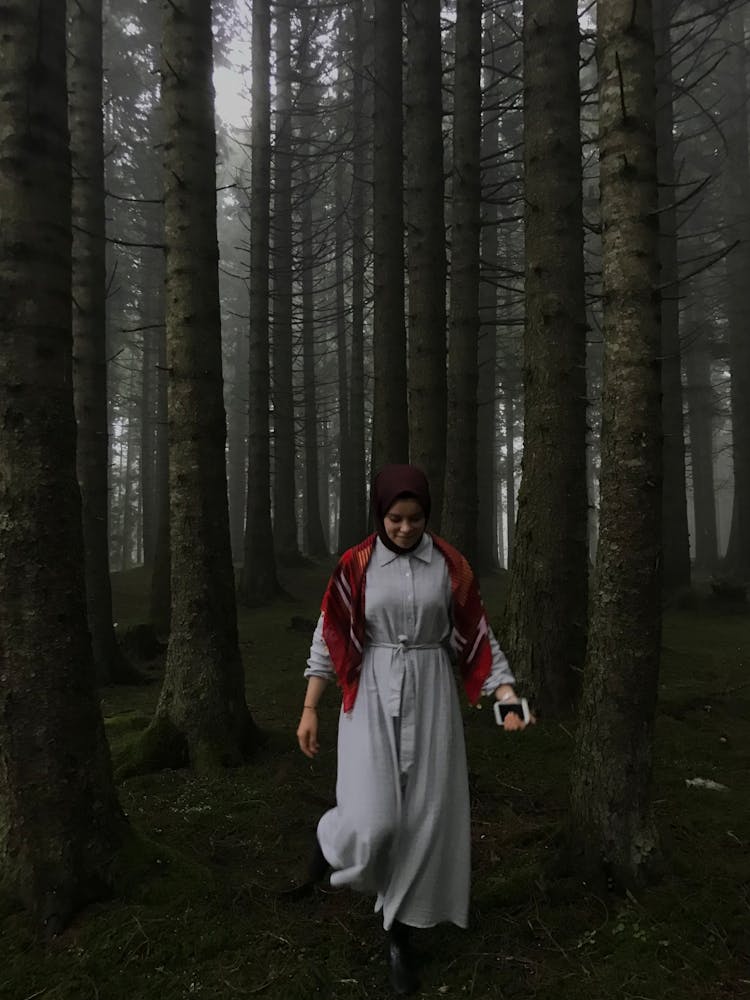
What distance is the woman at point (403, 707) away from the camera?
2805 millimetres

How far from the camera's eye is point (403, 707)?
2877 millimetres

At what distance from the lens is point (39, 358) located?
10.2 ft

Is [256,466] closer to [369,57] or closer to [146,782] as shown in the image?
[146,782]

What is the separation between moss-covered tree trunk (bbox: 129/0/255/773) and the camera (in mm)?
5008

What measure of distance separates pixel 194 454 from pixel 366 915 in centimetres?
324

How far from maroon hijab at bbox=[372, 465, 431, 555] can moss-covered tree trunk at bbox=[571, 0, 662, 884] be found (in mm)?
903

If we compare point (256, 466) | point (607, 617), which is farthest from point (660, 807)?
point (256, 466)

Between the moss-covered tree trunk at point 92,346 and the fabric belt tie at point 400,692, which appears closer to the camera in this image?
the fabric belt tie at point 400,692

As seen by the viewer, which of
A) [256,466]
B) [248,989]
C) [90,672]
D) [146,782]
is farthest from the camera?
[256,466]

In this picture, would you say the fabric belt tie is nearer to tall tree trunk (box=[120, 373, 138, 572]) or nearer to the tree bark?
the tree bark

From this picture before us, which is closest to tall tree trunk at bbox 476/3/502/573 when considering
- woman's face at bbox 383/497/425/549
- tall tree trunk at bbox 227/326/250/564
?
tall tree trunk at bbox 227/326/250/564

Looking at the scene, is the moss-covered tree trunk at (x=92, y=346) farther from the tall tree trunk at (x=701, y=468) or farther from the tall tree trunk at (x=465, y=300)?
the tall tree trunk at (x=701, y=468)

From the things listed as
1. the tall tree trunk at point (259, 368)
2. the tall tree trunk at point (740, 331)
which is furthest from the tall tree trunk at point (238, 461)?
the tall tree trunk at point (740, 331)

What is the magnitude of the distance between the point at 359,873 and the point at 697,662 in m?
6.62
